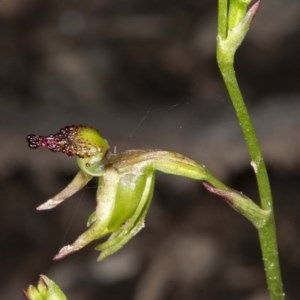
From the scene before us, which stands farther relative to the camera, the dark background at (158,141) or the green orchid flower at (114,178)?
the dark background at (158,141)

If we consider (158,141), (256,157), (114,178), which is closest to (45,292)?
(114,178)

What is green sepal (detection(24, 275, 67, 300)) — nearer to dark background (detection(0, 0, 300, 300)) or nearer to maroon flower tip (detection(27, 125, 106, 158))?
maroon flower tip (detection(27, 125, 106, 158))

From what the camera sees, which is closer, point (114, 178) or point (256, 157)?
point (256, 157)

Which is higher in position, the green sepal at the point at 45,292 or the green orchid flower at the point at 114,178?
the green orchid flower at the point at 114,178

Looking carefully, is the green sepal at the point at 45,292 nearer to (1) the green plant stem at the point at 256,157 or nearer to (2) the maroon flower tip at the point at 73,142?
(2) the maroon flower tip at the point at 73,142

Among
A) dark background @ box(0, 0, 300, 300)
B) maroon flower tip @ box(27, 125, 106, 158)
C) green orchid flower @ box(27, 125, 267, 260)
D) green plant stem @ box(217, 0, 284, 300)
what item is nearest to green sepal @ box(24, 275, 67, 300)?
green orchid flower @ box(27, 125, 267, 260)

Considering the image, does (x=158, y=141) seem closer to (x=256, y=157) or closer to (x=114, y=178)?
(x=114, y=178)

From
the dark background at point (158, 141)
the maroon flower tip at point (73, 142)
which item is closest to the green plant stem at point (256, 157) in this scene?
the maroon flower tip at point (73, 142)
